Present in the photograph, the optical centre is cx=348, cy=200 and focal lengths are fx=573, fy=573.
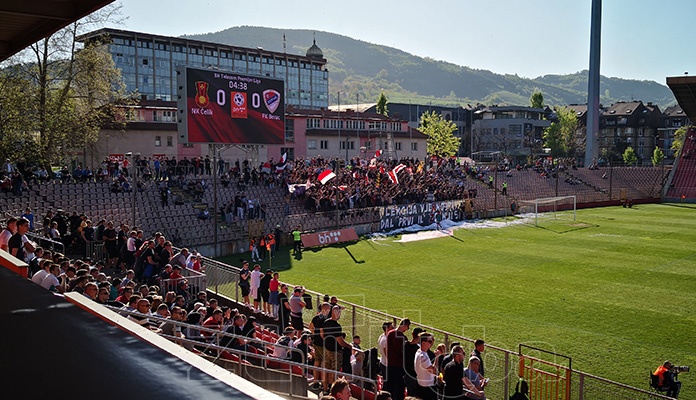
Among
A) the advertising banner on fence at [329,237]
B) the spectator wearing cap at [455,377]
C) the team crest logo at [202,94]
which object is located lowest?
the advertising banner on fence at [329,237]

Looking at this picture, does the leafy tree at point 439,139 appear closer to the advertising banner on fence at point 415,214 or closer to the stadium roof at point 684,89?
the stadium roof at point 684,89

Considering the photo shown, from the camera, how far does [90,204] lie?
94.1ft

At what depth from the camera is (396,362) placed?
9.91 m

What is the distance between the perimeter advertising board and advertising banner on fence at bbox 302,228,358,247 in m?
7.10

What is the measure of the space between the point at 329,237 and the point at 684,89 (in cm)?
4326

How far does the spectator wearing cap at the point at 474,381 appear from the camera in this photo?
8978 millimetres

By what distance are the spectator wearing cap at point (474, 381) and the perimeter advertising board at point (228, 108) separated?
25402mm

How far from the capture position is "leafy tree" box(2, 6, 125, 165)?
3316cm

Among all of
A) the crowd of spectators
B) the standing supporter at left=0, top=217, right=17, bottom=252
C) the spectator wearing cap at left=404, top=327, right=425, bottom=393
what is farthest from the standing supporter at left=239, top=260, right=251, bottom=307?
the crowd of spectators

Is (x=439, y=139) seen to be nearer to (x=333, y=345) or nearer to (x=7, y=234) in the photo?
(x=333, y=345)

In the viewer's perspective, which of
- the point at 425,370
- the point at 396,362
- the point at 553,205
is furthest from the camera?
the point at 553,205

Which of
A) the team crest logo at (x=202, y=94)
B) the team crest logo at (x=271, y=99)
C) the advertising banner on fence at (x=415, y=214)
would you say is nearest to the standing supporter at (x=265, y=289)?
the team crest logo at (x=202, y=94)

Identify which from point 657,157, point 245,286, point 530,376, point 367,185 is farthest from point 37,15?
point 657,157

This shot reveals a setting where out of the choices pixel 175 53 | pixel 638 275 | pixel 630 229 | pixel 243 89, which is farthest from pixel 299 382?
pixel 175 53
